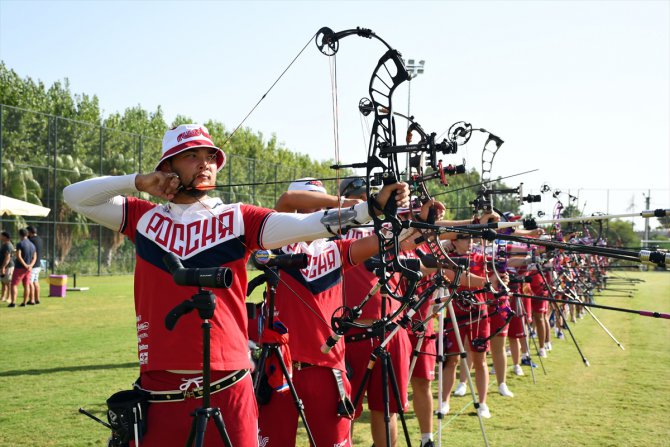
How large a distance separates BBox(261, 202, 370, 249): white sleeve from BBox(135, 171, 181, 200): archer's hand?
435mm

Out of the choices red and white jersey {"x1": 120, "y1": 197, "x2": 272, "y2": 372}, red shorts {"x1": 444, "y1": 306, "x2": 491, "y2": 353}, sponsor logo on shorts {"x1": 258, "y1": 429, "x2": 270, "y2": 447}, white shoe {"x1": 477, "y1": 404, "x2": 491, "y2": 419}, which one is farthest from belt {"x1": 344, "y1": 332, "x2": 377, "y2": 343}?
white shoe {"x1": 477, "y1": 404, "x2": 491, "y2": 419}

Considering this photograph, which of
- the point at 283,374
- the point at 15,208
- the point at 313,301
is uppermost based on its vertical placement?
the point at 15,208

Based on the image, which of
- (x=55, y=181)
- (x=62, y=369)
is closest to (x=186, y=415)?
(x=62, y=369)

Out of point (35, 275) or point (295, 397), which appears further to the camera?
→ point (35, 275)

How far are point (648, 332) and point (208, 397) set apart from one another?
14949mm

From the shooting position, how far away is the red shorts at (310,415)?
408 centimetres

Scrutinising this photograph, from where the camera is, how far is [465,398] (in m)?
8.41

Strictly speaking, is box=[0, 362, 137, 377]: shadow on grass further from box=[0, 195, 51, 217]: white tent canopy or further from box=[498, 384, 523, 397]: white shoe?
box=[0, 195, 51, 217]: white tent canopy

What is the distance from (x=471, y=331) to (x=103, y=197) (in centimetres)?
538

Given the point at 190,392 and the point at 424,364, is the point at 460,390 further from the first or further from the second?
the point at 190,392

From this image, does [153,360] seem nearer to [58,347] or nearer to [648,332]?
[58,347]

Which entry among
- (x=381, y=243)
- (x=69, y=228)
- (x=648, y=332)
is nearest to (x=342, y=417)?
(x=381, y=243)

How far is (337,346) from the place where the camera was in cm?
418

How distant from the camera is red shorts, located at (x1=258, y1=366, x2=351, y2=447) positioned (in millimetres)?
4082
